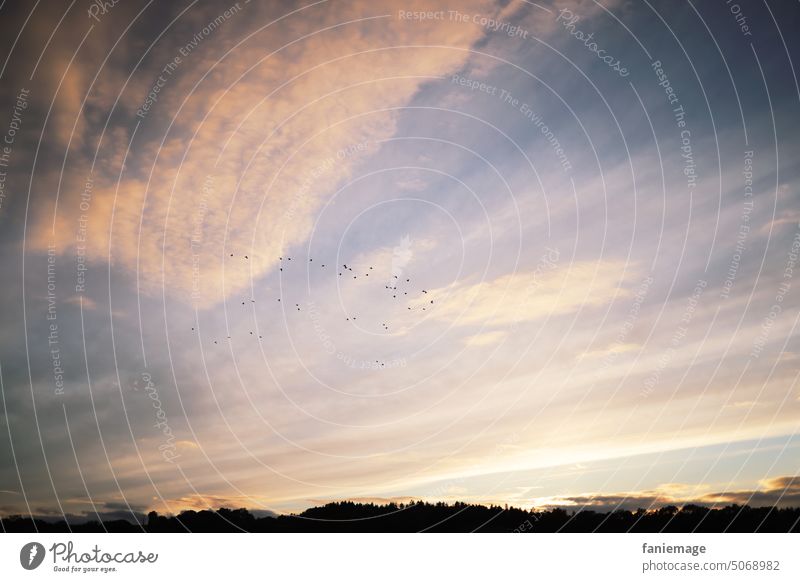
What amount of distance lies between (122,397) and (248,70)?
57.3 feet

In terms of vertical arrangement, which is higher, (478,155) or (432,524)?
(478,155)

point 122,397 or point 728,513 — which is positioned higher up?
point 122,397

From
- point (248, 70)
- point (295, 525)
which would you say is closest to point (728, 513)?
point (295, 525)

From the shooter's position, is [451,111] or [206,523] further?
[451,111]
